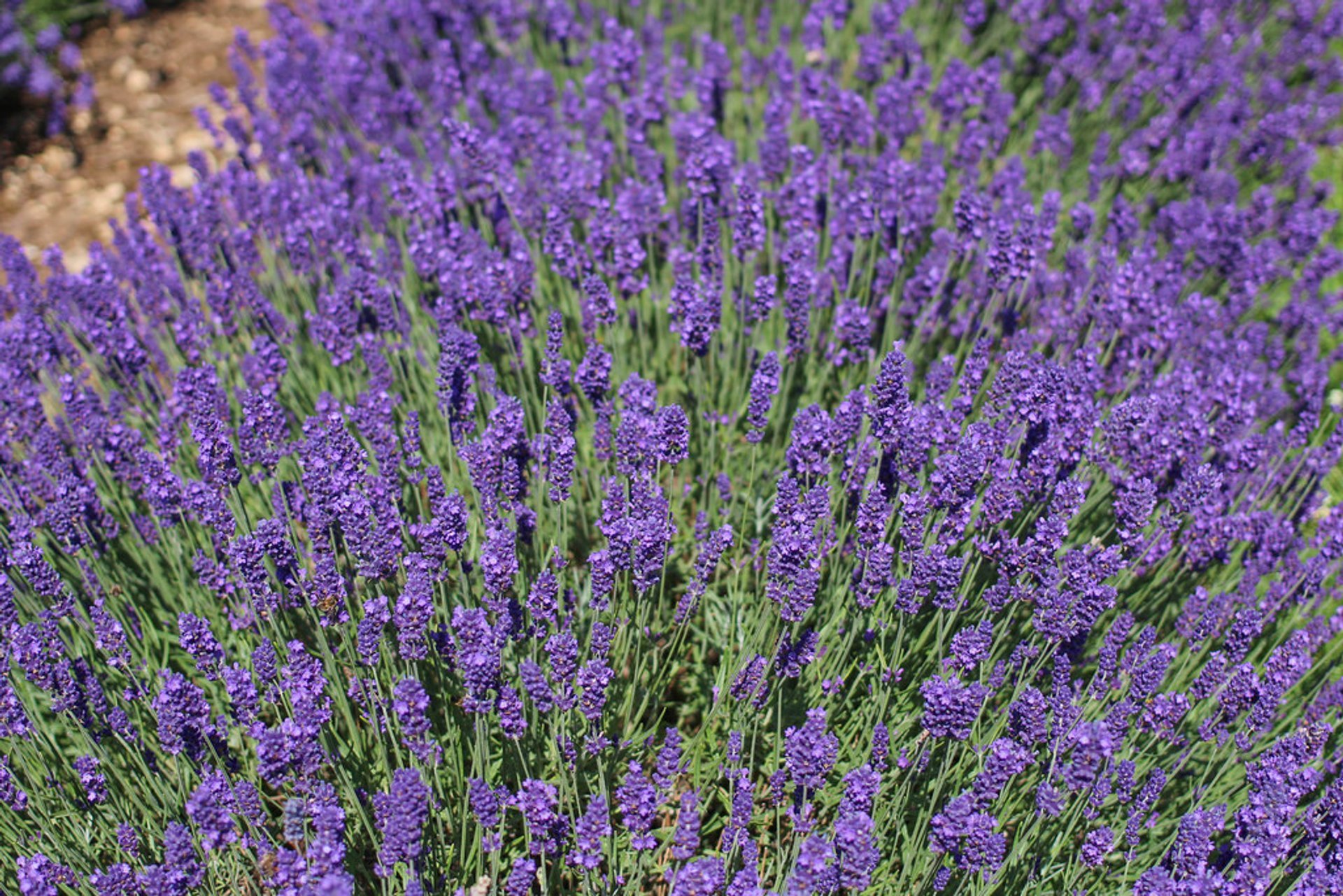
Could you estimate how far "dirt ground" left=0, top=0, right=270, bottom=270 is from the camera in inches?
251

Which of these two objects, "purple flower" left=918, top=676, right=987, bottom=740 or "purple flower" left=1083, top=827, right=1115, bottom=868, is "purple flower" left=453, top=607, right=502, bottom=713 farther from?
"purple flower" left=1083, top=827, right=1115, bottom=868

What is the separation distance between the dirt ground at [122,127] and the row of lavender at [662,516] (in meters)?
1.83

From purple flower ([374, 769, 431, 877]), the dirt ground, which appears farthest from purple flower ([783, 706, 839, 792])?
the dirt ground

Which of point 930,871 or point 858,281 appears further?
point 858,281

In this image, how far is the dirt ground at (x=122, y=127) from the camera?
20.9 feet

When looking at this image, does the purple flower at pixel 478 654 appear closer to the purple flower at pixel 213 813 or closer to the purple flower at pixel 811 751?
the purple flower at pixel 213 813

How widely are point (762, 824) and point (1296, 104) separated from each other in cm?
556

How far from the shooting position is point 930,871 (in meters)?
2.76

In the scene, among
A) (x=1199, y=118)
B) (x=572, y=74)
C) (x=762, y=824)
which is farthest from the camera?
(x=572, y=74)

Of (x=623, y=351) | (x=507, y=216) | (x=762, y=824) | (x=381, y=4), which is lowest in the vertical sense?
(x=762, y=824)

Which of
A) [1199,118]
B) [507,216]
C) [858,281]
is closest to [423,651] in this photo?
[507,216]

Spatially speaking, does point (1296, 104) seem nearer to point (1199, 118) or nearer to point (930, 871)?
point (1199, 118)

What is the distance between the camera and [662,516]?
2.96 m

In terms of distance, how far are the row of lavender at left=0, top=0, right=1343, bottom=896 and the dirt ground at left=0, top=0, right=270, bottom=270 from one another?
1.83 m
